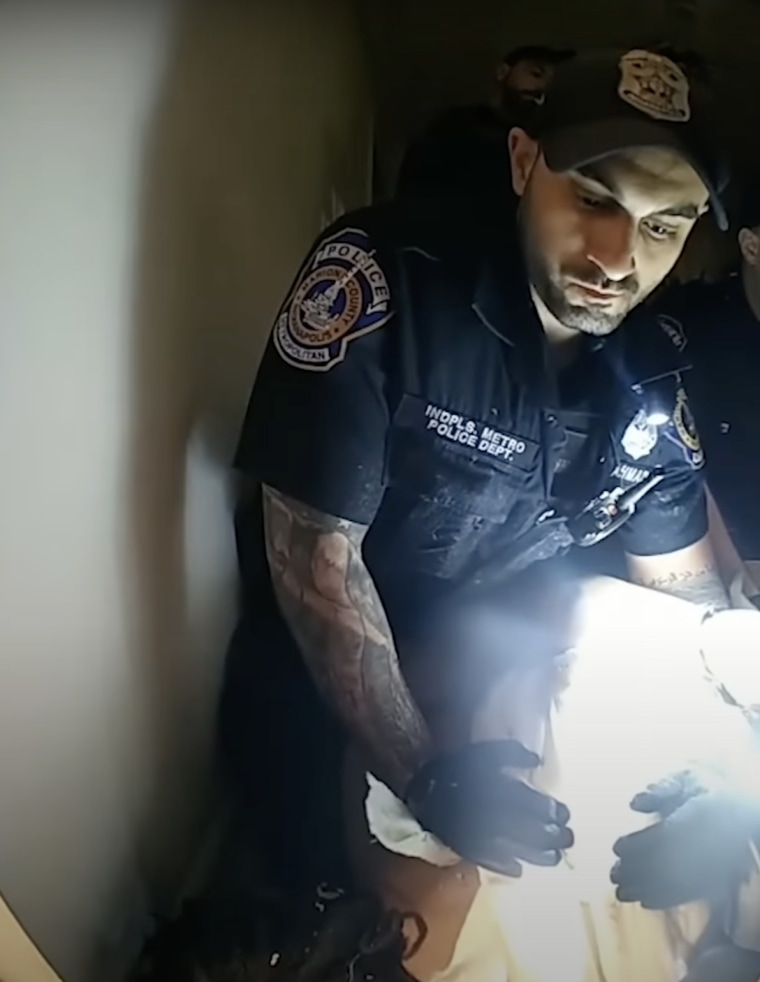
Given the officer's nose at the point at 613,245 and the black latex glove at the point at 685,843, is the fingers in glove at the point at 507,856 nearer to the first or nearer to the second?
the black latex glove at the point at 685,843

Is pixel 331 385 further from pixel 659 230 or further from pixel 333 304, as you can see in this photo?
pixel 659 230

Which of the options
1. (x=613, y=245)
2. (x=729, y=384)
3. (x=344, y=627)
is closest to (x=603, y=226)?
(x=613, y=245)

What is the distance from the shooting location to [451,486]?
0.69 m

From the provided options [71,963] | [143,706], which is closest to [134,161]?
[143,706]

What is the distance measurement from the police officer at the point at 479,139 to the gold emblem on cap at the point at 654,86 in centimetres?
3

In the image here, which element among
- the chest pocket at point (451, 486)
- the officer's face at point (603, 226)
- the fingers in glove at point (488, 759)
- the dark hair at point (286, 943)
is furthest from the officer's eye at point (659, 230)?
the dark hair at point (286, 943)

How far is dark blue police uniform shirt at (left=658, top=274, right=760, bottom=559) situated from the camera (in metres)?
0.68

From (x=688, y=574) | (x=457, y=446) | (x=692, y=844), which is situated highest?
(x=457, y=446)

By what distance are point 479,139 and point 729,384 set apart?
0.18 meters

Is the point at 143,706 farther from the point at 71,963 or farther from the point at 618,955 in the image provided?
the point at 618,955

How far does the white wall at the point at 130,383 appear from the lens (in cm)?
62

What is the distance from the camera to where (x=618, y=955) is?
0.67 metres

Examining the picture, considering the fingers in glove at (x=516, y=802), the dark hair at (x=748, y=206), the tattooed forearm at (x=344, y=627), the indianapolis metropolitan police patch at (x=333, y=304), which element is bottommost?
the fingers in glove at (x=516, y=802)

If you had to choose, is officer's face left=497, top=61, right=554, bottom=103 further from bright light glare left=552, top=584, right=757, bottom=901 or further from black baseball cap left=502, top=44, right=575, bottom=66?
bright light glare left=552, top=584, right=757, bottom=901
